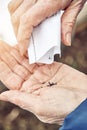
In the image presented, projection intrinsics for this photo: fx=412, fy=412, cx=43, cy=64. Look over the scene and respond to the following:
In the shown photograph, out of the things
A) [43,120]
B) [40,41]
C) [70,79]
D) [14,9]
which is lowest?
[43,120]

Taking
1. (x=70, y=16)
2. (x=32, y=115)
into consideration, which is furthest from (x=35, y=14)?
(x=32, y=115)

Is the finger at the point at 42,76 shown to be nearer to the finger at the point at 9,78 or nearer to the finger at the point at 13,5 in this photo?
the finger at the point at 9,78

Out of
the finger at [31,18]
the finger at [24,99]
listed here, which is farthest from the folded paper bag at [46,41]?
the finger at [24,99]

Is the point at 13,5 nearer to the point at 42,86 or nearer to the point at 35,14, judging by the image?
the point at 35,14

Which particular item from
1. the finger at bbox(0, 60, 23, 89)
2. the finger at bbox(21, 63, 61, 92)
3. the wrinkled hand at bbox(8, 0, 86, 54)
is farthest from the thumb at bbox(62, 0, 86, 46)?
the finger at bbox(0, 60, 23, 89)

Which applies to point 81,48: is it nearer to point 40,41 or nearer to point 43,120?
point 40,41

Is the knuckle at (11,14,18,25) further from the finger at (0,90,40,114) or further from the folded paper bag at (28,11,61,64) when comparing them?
the finger at (0,90,40,114)

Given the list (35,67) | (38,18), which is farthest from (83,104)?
(38,18)
